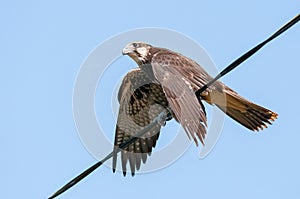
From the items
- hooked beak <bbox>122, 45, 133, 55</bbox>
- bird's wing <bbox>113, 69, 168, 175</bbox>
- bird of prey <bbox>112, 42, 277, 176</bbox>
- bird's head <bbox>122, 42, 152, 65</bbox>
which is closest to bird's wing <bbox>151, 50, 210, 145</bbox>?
bird of prey <bbox>112, 42, 277, 176</bbox>

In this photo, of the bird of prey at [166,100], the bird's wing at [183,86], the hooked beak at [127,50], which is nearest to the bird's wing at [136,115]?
the bird of prey at [166,100]

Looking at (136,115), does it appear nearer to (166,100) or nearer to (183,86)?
(166,100)

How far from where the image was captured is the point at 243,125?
878cm

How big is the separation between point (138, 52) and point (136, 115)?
0.87 meters

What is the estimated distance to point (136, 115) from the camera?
31.3 ft

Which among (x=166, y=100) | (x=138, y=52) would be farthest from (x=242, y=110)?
(x=138, y=52)

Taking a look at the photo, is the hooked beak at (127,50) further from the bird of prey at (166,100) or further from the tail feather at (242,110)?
the tail feather at (242,110)

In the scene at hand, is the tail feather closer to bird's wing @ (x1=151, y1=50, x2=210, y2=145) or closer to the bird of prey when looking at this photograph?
the bird of prey

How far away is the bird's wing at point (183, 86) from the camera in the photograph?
7340mm

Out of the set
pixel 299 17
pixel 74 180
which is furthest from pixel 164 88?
pixel 299 17

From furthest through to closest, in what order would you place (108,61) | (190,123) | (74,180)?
(108,61), (190,123), (74,180)

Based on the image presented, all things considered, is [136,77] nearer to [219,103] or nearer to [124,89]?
[124,89]

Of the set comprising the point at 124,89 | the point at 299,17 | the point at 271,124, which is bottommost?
the point at 271,124

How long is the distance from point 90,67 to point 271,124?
2.26 m
